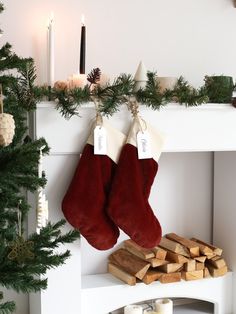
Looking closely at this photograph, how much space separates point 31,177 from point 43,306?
27.9 inches

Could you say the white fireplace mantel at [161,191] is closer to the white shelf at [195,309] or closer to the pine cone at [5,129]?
the white shelf at [195,309]

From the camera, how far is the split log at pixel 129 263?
192 centimetres

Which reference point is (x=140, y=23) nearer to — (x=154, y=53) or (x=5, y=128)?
(x=154, y=53)

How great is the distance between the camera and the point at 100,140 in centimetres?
160

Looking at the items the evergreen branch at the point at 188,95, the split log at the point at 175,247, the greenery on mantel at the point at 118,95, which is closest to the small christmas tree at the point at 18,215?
the greenery on mantel at the point at 118,95

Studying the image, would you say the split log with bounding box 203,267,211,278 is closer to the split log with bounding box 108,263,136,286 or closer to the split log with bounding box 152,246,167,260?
the split log with bounding box 152,246,167,260

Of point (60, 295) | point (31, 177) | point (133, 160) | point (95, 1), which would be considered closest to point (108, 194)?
point (133, 160)

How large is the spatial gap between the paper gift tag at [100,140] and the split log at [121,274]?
0.63 metres

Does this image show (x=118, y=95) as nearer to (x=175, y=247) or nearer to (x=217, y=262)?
(x=175, y=247)

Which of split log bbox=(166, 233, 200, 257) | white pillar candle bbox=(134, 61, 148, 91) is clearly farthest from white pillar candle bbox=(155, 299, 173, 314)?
white pillar candle bbox=(134, 61, 148, 91)

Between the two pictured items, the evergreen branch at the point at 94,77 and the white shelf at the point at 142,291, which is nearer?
the evergreen branch at the point at 94,77

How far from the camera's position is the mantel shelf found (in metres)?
1.59

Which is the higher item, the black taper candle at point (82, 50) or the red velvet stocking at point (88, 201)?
the black taper candle at point (82, 50)

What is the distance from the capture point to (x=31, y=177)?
1.16 m
